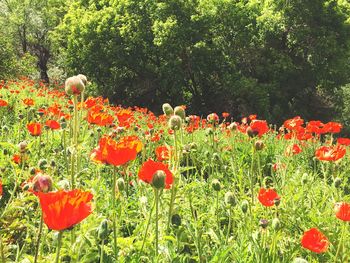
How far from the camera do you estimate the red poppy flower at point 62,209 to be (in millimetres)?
900

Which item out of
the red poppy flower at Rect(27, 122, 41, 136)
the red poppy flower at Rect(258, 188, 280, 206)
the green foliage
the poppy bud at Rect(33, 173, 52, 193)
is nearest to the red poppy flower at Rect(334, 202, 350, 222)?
the red poppy flower at Rect(258, 188, 280, 206)

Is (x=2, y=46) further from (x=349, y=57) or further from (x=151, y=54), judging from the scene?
(x=349, y=57)

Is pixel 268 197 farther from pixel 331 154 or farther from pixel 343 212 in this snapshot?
pixel 331 154

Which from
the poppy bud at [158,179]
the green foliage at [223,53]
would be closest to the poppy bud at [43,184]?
the poppy bud at [158,179]

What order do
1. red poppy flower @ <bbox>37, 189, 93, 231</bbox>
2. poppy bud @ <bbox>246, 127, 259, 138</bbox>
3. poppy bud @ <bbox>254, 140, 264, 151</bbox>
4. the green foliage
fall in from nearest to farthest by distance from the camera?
red poppy flower @ <bbox>37, 189, 93, 231</bbox> < poppy bud @ <bbox>254, 140, 264, 151</bbox> < poppy bud @ <bbox>246, 127, 259, 138</bbox> < the green foliage

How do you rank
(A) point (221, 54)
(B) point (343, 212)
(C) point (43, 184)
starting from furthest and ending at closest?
(A) point (221, 54) → (B) point (343, 212) → (C) point (43, 184)

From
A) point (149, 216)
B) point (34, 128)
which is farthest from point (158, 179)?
point (34, 128)

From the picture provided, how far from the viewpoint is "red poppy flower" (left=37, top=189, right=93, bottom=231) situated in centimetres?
90

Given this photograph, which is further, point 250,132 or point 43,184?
point 250,132

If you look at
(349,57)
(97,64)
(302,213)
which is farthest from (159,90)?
(302,213)

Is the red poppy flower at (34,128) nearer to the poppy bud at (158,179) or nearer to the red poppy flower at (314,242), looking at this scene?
the poppy bud at (158,179)

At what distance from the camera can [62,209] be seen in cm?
91

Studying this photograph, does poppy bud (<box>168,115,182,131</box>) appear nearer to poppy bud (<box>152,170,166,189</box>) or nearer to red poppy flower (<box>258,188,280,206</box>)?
poppy bud (<box>152,170,166,189</box>)

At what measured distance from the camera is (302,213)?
7.80 ft
